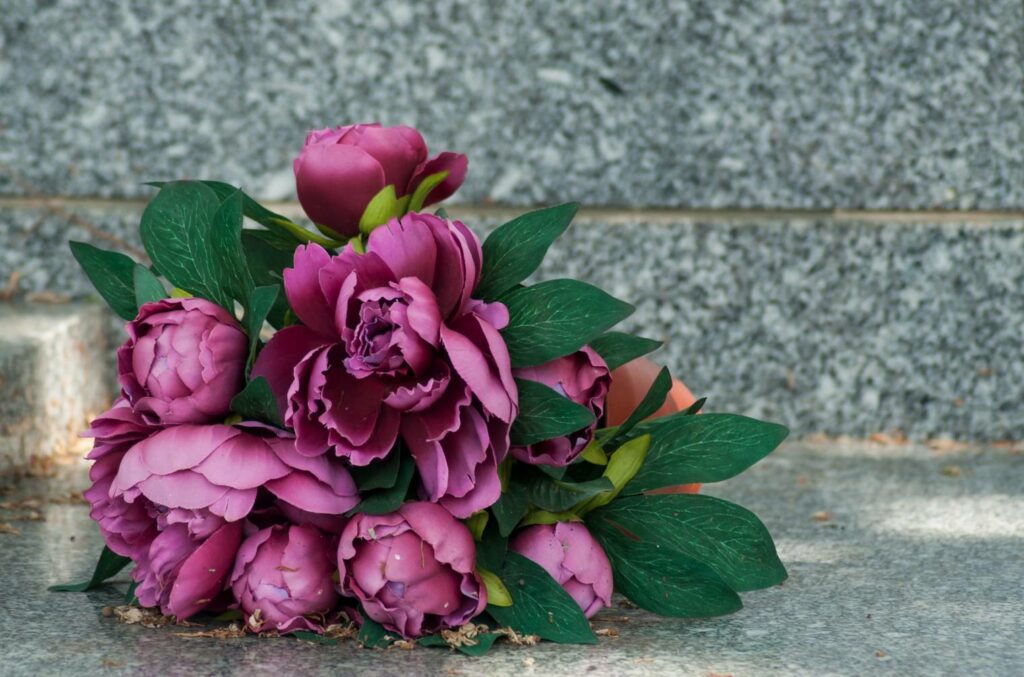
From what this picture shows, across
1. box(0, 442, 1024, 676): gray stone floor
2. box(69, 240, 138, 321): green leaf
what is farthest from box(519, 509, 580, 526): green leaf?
box(69, 240, 138, 321): green leaf

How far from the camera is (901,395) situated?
224cm

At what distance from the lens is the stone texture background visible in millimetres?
2215

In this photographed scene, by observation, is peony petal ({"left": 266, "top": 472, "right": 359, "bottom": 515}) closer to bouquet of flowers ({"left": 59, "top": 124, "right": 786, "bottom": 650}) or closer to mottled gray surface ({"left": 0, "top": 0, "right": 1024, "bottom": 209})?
bouquet of flowers ({"left": 59, "top": 124, "right": 786, "bottom": 650})

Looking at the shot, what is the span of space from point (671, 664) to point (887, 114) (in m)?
1.48

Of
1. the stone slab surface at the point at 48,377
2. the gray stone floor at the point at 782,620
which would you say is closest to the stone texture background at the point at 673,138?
the stone slab surface at the point at 48,377

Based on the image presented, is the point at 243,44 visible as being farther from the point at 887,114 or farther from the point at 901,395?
the point at 901,395

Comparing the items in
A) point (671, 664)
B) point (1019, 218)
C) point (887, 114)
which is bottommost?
point (671, 664)

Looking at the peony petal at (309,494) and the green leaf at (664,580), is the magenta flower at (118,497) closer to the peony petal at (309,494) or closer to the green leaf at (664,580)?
the peony petal at (309,494)

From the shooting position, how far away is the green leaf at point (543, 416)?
1.02 m

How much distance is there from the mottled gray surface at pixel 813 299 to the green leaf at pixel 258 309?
1.19 m

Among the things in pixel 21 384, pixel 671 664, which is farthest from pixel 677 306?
pixel 671 664

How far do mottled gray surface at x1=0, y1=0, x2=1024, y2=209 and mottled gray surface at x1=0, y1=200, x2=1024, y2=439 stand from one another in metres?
0.07

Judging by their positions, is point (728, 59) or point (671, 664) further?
point (728, 59)

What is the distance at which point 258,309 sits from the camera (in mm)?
1033
